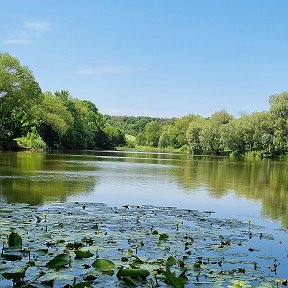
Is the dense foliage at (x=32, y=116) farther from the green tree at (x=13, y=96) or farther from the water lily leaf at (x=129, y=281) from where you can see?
the water lily leaf at (x=129, y=281)

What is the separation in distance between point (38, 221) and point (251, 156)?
308ft

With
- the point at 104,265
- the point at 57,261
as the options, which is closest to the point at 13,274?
the point at 57,261

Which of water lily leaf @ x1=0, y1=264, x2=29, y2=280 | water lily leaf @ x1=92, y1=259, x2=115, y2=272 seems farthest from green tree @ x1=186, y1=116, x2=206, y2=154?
water lily leaf @ x1=0, y1=264, x2=29, y2=280

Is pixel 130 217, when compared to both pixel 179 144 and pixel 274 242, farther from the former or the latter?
pixel 179 144

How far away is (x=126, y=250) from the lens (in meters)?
9.79

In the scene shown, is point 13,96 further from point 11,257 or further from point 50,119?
point 11,257

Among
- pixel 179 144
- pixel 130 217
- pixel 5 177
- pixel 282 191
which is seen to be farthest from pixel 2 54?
pixel 179 144

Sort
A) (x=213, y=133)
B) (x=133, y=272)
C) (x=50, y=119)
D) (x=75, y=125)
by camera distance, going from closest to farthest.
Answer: (x=133, y=272) → (x=50, y=119) → (x=75, y=125) → (x=213, y=133)

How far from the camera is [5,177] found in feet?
86.6

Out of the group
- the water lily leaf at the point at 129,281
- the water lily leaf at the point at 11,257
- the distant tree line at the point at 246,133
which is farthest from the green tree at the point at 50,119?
the water lily leaf at the point at 129,281

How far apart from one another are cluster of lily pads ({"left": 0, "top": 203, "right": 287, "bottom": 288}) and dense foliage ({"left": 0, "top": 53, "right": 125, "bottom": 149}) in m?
57.8

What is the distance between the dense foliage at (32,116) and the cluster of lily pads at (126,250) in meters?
57.8

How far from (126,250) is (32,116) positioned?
242 feet

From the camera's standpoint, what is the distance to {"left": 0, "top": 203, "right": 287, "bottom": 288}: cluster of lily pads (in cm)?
734
